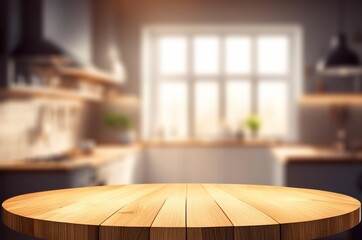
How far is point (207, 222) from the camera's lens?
1384 mm

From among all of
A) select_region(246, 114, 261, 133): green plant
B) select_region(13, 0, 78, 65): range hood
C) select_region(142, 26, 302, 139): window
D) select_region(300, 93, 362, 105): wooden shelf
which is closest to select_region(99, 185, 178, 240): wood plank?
select_region(13, 0, 78, 65): range hood

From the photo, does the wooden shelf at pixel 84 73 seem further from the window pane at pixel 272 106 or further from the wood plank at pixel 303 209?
the wood plank at pixel 303 209

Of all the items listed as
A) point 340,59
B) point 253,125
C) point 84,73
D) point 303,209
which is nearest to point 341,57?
point 340,59

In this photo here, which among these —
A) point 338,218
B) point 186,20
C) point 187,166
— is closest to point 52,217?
point 338,218

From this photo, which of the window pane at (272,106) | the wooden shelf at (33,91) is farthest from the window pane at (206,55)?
the wooden shelf at (33,91)

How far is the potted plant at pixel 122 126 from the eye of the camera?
6.24m

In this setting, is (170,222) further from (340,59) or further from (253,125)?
(253,125)

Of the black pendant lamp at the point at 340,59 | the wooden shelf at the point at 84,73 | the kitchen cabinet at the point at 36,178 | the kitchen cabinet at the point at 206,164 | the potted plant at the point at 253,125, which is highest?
the black pendant lamp at the point at 340,59

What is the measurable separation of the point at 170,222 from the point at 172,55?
573 centimetres

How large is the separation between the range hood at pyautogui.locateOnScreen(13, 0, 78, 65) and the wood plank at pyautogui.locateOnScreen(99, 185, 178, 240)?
2377mm

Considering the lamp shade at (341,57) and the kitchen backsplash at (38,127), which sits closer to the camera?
the kitchen backsplash at (38,127)

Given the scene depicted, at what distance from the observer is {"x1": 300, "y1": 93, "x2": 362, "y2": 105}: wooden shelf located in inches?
243

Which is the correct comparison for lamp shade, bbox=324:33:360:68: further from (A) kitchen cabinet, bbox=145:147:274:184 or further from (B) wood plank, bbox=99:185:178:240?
(B) wood plank, bbox=99:185:178:240

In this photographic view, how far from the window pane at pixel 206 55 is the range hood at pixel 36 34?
3044 millimetres
